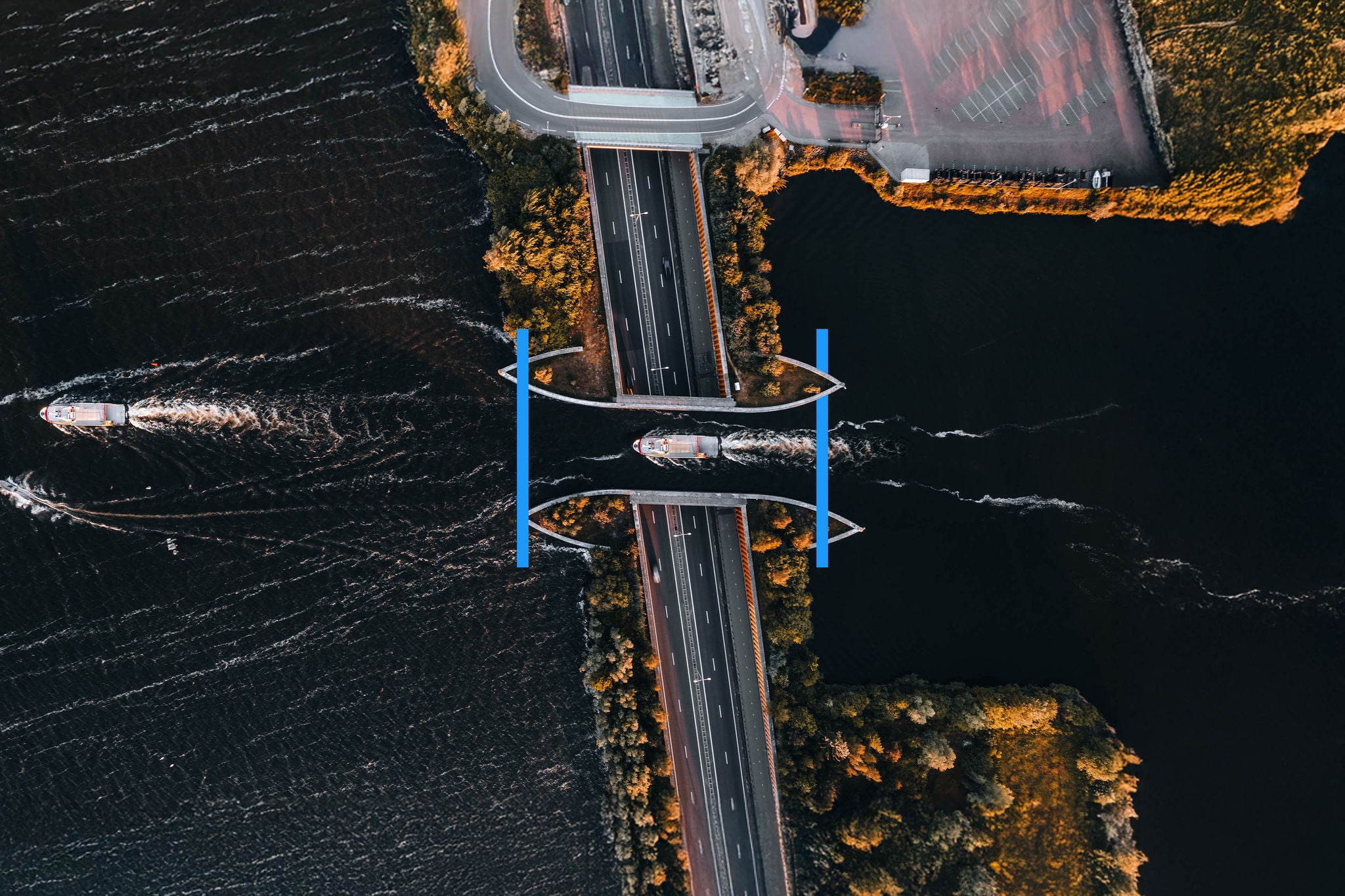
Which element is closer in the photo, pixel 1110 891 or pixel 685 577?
pixel 1110 891

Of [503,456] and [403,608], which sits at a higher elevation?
[503,456]

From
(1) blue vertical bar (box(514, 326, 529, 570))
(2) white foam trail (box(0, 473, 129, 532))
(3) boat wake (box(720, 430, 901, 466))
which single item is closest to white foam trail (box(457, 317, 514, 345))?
(1) blue vertical bar (box(514, 326, 529, 570))

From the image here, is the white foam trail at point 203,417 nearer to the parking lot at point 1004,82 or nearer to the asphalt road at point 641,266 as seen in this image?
the asphalt road at point 641,266

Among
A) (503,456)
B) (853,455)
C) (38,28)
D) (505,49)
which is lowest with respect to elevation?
(853,455)

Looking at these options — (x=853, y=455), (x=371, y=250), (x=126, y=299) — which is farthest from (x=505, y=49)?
(x=853, y=455)

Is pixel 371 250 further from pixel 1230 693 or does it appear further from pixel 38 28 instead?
pixel 1230 693

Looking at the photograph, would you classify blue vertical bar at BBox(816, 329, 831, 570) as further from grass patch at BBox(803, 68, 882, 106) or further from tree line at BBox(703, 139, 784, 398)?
grass patch at BBox(803, 68, 882, 106)
